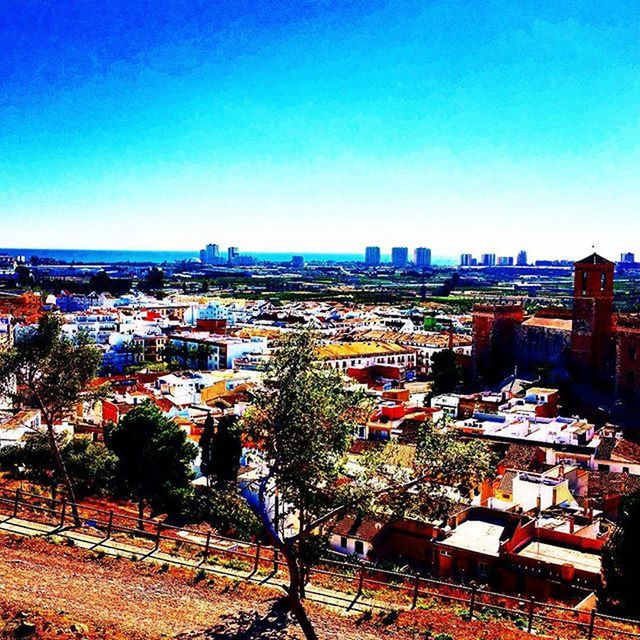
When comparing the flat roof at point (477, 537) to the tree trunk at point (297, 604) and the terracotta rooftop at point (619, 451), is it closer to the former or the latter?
the tree trunk at point (297, 604)

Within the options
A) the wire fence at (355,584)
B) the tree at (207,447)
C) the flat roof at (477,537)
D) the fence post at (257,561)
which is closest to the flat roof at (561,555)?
the flat roof at (477,537)

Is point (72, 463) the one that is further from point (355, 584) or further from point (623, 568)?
point (623, 568)

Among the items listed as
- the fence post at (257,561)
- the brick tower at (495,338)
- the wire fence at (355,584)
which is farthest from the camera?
the brick tower at (495,338)

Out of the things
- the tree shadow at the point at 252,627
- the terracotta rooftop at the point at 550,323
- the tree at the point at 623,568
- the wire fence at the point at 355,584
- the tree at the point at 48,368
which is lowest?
the tree at the point at 623,568

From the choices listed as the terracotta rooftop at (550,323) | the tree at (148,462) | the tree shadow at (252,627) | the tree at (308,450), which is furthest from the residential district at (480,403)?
the tree at (148,462)

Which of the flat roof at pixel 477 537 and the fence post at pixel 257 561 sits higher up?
the fence post at pixel 257 561

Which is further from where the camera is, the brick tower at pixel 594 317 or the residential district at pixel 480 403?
the brick tower at pixel 594 317

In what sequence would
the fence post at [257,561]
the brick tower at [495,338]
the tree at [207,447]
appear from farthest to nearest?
the brick tower at [495,338] → the tree at [207,447] → the fence post at [257,561]

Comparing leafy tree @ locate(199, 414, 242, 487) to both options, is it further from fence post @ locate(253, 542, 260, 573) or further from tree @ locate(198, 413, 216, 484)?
fence post @ locate(253, 542, 260, 573)
